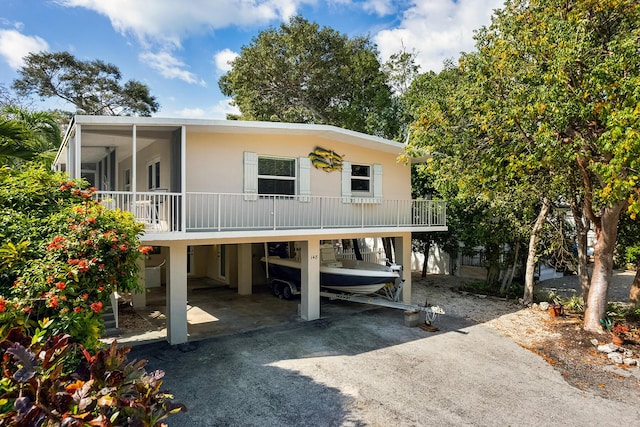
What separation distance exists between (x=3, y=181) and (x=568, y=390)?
9.91 m

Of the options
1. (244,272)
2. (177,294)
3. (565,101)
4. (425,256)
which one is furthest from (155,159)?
(425,256)

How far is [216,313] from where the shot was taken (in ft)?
37.2

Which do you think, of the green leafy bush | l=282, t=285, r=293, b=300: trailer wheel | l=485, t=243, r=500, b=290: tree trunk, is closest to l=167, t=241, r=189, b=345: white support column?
l=282, t=285, r=293, b=300: trailer wheel

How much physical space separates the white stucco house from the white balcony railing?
0.10 feet

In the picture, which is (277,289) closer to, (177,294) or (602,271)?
(177,294)

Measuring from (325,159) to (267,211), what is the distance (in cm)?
250

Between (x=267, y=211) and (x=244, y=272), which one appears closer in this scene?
(x=267, y=211)

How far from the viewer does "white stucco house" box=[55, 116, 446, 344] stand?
8477 mm

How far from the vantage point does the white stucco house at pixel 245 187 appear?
8477 mm

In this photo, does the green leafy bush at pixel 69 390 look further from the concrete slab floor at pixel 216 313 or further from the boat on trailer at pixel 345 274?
the boat on trailer at pixel 345 274

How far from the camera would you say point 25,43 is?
2534 centimetres

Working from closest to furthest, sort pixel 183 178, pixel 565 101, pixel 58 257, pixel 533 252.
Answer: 1. pixel 58 257
2. pixel 565 101
3. pixel 183 178
4. pixel 533 252

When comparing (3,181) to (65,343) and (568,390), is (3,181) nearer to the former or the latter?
(65,343)

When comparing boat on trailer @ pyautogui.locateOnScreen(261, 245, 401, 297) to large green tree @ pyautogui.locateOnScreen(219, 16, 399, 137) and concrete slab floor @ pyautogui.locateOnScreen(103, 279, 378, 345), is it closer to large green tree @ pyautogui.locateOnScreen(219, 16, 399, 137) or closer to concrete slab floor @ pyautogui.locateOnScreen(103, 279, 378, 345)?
concrete slab floor @ pyautogui.locateOnScreen(103, 279, 378, 345)
